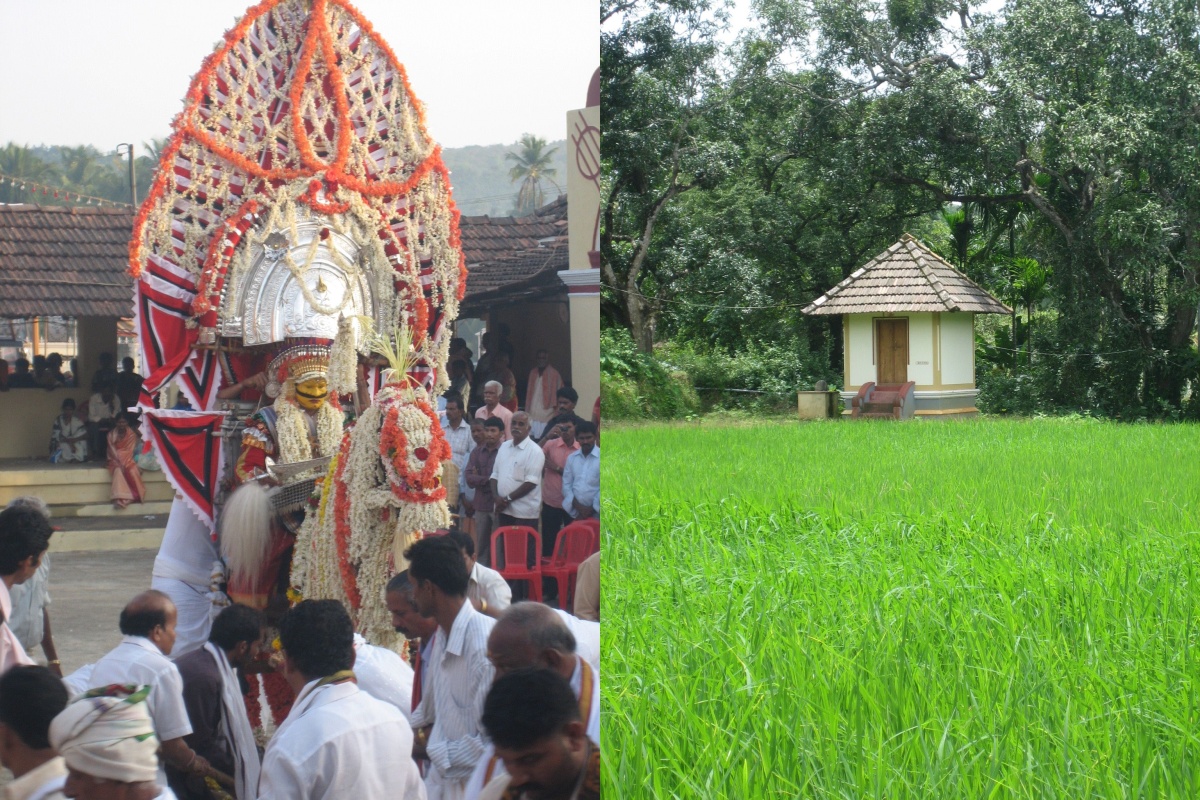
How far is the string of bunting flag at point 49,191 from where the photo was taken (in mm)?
1361

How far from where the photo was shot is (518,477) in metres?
1.52

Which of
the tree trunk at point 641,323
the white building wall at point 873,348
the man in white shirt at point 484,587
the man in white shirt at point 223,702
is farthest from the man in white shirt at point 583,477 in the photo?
the white building wall at point 873,348

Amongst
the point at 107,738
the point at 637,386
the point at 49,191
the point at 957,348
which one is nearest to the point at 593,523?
the point at 107,738

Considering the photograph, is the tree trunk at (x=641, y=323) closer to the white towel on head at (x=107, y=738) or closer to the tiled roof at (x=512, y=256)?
the tiled roof at (x=512, y=256)

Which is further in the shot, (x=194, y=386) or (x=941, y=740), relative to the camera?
(x=941, y=740)

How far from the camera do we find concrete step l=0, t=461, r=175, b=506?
1.33 m

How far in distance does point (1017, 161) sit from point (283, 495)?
19.5 m

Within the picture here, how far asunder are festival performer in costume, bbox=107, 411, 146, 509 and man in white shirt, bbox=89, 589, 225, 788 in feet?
0.37

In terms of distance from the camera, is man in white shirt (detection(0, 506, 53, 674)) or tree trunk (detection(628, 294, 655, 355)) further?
tree trunk (detection(628, 294, 655, 355))

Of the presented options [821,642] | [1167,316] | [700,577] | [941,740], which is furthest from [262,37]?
[1167,316]

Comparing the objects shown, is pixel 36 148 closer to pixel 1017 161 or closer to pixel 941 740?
pixel 941 740

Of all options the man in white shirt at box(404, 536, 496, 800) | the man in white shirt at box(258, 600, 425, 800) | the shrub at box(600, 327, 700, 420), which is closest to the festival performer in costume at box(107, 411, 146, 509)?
the man in white shirt at box(258, 600, 425, 800)

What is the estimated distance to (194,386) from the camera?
147cm

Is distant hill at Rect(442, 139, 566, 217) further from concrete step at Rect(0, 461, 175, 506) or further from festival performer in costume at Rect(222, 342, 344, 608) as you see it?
concrete step at Rect(0, 461, 175, 506)
